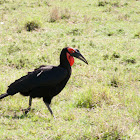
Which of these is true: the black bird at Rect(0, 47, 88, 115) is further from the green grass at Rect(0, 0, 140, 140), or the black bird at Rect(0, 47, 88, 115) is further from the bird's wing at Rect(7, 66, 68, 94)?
the green grass at Rect(0, 0, 140, 140)

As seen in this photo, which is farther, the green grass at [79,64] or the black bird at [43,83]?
the black bird at [43,83]

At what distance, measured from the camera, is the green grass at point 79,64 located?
4.77 metres

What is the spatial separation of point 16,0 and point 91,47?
7.32 m

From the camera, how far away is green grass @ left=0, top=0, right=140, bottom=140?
477 cm

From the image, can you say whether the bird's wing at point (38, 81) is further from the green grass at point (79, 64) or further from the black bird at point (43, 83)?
the green grass at point (79, 64)

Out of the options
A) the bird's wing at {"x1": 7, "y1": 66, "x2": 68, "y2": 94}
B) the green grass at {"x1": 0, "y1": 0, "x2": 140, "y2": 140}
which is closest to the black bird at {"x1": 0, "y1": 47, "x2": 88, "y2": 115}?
the bird's wing at {"x1": 7, "y1": 66, "x2": 68, "y2": 94}

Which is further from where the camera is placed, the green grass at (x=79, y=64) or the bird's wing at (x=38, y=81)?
the bird's wing at (x=38, y=81)

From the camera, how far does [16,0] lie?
1555cm

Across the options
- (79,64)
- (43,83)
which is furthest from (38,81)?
(79,64)

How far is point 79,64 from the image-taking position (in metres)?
8.30

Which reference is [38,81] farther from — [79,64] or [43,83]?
[79,64]

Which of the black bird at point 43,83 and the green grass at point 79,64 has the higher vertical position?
the black bird at point 43,83

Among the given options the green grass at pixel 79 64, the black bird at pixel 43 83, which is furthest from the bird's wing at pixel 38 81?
the green grass at pixel 79 64

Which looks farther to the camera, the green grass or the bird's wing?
the bird's wing
